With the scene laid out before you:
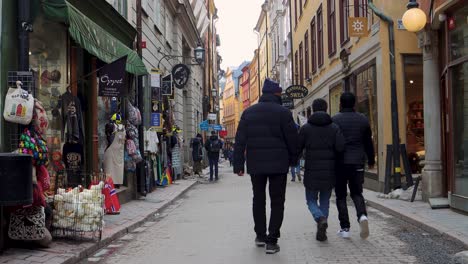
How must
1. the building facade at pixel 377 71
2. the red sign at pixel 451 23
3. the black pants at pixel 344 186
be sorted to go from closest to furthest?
the black pants at pixel 344 186 → the red sign at pixel 451 23 → the building facade at pixel 377 71

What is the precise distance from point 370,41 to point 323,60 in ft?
26.5

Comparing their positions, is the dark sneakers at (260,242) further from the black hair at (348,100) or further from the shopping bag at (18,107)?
the shopping bag at (18,107)

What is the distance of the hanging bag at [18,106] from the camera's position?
19.8 feet

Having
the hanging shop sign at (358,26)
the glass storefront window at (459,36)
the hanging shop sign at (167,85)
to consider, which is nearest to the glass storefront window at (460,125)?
the glass storefront window at (459,36)

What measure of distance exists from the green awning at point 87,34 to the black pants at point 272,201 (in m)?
3.26

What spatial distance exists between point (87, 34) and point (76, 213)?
2848mm

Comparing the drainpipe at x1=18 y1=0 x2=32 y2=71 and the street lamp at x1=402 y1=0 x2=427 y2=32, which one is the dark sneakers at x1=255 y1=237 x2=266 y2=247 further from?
the street lamp at x1=402 y1=0 x2=427 y2=32

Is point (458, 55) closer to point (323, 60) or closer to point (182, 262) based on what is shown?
point (182, 262)

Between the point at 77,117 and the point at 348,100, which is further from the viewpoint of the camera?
the point at 77,117

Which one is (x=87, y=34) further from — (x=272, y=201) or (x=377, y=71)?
(x=377, y=71)

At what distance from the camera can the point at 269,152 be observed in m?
6.18

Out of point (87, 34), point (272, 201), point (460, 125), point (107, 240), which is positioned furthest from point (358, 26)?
point (107, 240)

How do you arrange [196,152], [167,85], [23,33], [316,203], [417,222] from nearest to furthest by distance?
[23,33] < [316,203] < [417,222] < [167,85] < [196,152]

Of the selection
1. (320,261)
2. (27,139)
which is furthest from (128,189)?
(320,261)
